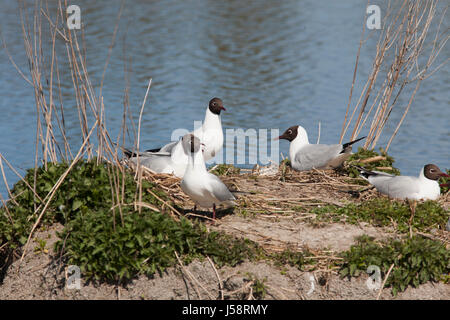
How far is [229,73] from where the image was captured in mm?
15594

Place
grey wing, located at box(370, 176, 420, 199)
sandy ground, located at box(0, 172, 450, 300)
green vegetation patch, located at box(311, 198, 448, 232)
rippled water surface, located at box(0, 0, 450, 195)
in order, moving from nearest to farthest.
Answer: sandy ground, located at box(0, 172, 450, 300) → green vegetation patch, located at box(311, 198, 448, 232) → grey wing, located at box(370, 176, 420, 199) → rippled water surface, located at box(0, 0, 450, 195)

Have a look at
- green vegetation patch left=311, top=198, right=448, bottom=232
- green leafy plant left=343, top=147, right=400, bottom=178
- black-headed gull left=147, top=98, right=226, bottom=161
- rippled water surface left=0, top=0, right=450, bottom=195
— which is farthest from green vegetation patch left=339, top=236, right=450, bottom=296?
rippled water surface left=0, top=0, right=450, bottom=195

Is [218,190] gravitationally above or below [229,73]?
below

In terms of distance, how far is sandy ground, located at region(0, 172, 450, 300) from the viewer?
509 centimetres

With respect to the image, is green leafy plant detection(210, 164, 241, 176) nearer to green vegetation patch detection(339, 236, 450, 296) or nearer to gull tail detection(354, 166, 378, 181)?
gull tail detection(354, 166, 378, 181)

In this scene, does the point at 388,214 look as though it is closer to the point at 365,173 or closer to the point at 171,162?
the point at 365,173

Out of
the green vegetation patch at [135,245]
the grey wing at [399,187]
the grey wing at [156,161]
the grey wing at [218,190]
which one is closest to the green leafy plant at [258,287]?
the green vegetation patch at [135,245]

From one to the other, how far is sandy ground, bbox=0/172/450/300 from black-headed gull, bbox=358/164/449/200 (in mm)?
852

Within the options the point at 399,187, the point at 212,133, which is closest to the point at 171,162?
the point at 212,133

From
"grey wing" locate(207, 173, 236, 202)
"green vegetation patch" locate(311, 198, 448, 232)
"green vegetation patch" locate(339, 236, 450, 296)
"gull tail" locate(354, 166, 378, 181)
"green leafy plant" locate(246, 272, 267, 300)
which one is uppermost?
"grey wing" locate(207, 173, 236, 202)

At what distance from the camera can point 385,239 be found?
5574 millimetres

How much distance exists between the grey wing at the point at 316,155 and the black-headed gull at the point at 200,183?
90.6 inches

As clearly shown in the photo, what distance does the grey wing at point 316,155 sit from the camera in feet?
25.5

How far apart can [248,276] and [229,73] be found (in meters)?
11.0
